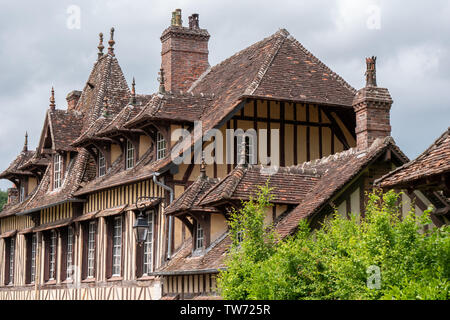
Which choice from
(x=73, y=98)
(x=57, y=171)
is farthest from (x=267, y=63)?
(x=73, y=98)

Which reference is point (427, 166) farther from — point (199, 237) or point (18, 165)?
point (18, 165)

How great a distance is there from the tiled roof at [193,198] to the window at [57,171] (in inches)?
381

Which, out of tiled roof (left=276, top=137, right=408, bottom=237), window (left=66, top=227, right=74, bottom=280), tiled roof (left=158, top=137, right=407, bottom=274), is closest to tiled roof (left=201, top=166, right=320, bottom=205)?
tiled roof (left=158, top=137, right=407, bottom=274)

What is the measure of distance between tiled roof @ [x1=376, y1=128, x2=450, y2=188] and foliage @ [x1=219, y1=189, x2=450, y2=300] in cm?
27

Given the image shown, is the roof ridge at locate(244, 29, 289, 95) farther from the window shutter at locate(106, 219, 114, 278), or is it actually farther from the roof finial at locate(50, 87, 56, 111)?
the roof finial at locate(50, 87, 56, 111)

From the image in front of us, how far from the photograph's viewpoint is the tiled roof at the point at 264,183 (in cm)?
1731

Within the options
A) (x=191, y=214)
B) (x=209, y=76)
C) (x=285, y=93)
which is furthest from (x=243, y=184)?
(x=209, y=76)

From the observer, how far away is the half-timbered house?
17672 millimetres

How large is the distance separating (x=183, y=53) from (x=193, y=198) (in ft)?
30.1

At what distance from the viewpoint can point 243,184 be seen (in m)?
17.6

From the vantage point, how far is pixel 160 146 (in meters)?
22.3

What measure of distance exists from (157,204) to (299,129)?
3.88 metres

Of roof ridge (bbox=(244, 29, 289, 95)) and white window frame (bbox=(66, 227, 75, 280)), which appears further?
white window frame (bbox=(66, 227, 75, 280))

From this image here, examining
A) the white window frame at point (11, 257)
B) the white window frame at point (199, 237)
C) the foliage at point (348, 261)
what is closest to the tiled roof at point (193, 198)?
the white window frame at point (199, 237)
